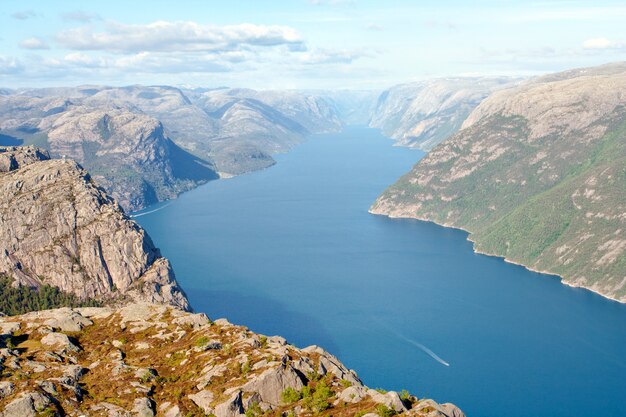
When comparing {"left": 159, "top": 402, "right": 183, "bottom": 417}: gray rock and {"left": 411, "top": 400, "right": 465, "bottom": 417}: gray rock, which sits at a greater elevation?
{"left": 411, "top": 400, "right": 465, "bottom": 417}: gray rock

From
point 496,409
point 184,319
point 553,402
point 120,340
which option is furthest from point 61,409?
point 553,402

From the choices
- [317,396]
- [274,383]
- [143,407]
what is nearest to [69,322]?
[143,407]

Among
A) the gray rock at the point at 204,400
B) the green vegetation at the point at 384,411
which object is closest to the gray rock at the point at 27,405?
the gray rock at the point at 204,400

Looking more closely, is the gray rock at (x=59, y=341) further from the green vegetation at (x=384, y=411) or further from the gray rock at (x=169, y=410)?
the green vegetation at (x=384, y=411)

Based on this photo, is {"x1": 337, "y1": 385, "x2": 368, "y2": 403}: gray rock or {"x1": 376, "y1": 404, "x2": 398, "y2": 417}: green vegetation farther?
{"x1": 337, "y1": 385, "x2": 368, "y2": 403}: gray rock

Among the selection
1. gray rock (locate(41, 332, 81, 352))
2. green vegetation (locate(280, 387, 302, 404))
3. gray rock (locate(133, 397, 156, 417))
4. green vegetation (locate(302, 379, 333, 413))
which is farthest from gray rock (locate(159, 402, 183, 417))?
gray rock (locate(41, 332, 81, 352))

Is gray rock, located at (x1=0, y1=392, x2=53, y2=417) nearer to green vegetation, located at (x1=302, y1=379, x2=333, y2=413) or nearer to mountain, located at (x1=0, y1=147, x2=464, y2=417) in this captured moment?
mountain, located at (x1=0, y1=147, x2=464, y2=417)

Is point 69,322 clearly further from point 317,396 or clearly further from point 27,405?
point 317,396

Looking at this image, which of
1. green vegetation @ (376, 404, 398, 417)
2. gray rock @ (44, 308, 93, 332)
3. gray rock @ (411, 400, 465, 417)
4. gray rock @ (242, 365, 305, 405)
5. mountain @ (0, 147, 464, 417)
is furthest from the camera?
gray rock @ (44, 308, 93, 332)

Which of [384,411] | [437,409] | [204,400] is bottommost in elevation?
[204,400]
